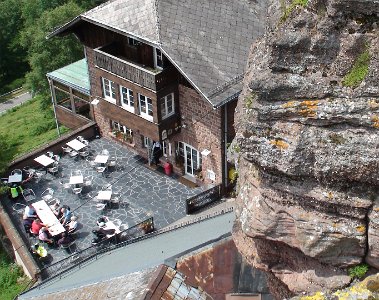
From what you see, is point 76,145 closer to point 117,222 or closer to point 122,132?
point 122,132

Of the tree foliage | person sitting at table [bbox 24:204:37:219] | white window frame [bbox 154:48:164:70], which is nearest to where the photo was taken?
person sitting at table [bbox 24:204:37:219]

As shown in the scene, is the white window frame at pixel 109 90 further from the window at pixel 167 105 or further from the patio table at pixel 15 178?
the patio table at pixel 15 178

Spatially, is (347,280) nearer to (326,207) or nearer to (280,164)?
(326,207)

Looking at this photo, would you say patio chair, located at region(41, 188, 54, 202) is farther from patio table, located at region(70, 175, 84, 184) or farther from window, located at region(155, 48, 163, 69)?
window, located at region(155, 48, 163, 69)

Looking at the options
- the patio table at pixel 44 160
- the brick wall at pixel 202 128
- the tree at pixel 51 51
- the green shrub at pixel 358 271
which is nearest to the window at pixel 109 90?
the brick wall at pixel 202 128

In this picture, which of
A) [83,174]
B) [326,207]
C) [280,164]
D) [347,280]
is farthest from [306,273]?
[83,174]

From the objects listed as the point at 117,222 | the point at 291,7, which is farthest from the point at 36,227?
the point at 291,7

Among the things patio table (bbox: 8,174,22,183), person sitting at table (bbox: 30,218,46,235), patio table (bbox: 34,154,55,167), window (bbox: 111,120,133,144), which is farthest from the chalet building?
person sitting at table (bbox: 30,218,46,235)
